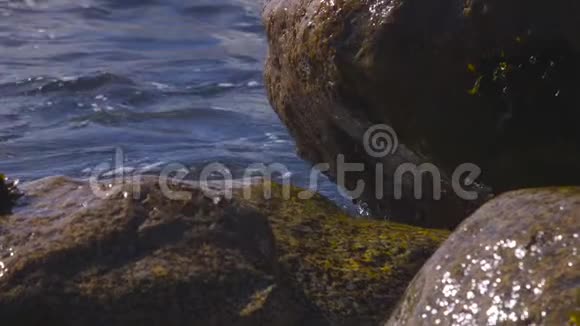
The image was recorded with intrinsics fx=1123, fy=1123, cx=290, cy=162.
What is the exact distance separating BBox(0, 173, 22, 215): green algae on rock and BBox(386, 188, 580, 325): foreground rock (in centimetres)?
155

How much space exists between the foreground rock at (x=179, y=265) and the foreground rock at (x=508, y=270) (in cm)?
44

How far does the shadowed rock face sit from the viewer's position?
432 cm

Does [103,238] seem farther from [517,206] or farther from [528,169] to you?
[528,169]

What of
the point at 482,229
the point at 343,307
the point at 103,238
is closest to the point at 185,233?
the point at 103,238

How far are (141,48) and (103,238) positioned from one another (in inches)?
308

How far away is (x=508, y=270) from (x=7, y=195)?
202 cm

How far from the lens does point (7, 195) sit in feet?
14.1

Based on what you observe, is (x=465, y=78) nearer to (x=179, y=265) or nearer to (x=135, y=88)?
(x=179, y=265)

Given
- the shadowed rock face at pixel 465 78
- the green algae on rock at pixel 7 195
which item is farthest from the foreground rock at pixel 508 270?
the green algae on rock at pixel 7 195

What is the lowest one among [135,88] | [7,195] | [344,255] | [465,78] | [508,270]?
[135,88]

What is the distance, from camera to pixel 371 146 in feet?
16.6

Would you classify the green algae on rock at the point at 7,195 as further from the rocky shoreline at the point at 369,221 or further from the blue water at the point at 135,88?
the blue water at the point at 135,88

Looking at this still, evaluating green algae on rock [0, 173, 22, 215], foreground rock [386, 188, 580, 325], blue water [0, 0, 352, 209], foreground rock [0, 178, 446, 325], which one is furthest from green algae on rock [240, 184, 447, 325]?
blue water [0, 0, 352, 209]

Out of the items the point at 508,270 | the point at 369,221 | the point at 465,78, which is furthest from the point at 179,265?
the point at 465,78
